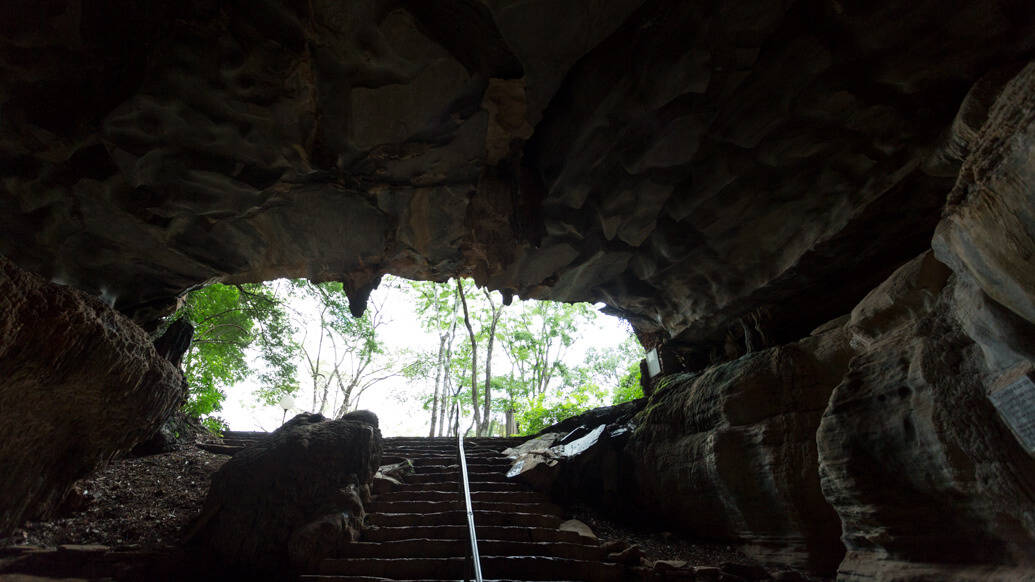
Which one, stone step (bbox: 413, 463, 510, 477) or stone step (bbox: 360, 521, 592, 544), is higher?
stone step (bbox: 413, 463, 510, 477)

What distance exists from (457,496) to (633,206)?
4.89m

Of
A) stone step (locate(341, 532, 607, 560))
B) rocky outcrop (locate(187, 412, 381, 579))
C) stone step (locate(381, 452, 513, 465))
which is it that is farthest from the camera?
stone step (locate(381, 452, 513, 465))

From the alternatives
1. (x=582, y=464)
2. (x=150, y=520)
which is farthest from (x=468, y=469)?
(x=150, y=520)

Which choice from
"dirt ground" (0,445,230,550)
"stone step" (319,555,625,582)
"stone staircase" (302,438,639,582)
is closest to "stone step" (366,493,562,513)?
"stone staircase" (302,438,639,582)

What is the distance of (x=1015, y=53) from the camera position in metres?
3.10

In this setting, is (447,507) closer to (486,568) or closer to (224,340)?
(486,568)

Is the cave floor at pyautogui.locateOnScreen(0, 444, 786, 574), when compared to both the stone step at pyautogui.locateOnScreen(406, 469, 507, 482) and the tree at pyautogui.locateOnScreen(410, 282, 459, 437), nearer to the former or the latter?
the stone step at pyautogui.locateOnScreen(406, 469, 507, 482)

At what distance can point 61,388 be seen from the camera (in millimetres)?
3607

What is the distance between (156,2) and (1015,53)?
6.33 meters

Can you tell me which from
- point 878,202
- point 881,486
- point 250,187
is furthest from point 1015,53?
point 250,187

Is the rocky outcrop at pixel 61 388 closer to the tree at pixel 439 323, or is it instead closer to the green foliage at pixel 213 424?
the green foliage at pixel 213 424

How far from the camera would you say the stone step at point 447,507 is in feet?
19.1

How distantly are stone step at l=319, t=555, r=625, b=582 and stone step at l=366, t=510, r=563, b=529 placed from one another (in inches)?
37.1

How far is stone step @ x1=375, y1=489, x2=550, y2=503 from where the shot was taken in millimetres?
6219
